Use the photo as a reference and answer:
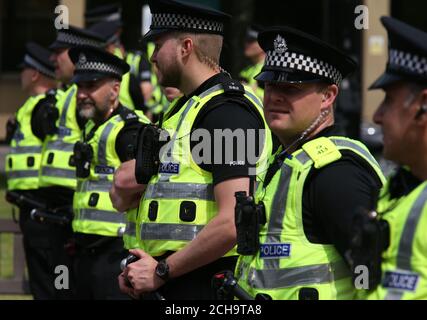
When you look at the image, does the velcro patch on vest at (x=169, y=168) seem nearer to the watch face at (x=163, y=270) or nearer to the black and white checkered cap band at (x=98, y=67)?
the watch face at (x=163, y=270)

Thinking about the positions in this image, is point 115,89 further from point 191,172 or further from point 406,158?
point 406,158

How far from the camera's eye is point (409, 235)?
10.7 feet

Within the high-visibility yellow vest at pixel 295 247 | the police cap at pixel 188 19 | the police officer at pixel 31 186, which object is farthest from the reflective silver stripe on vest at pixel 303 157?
the police officer at pixel 31 186

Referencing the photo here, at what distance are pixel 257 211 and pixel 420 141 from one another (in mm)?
858

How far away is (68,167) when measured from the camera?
799 cm

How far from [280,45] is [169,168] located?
2.88 ft

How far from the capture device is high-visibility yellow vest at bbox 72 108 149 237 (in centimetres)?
689

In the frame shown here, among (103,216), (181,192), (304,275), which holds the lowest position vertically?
(103,216)

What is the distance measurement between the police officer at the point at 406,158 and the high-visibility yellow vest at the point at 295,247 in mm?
391

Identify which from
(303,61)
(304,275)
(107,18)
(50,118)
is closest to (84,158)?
(50,118)

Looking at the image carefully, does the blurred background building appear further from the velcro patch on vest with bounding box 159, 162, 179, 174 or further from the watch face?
the watch face

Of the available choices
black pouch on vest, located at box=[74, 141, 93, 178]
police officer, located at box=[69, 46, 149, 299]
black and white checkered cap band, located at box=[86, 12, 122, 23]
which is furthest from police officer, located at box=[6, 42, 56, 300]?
black and white checkered cap band, located at box=[86, 12, 122, 23]

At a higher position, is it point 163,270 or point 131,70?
point 131,70

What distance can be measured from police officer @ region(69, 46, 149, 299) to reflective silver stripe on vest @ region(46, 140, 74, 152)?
0.91 metres
